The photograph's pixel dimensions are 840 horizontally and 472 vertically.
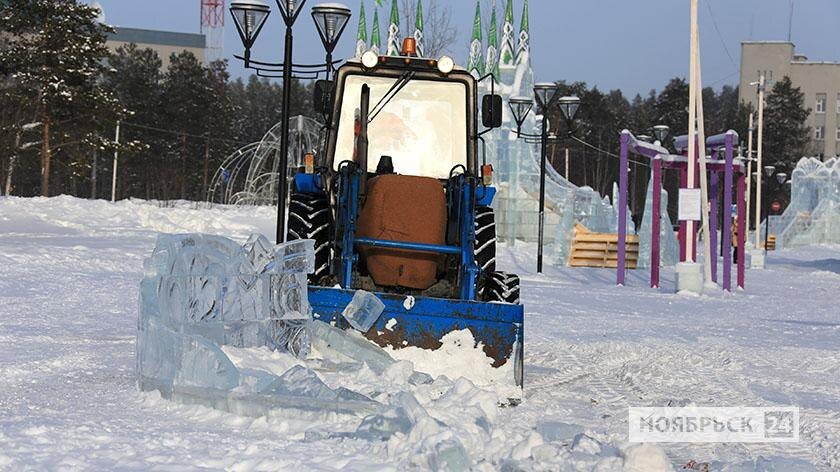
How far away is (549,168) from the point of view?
4472 centimetres

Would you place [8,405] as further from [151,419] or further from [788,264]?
[788,264]

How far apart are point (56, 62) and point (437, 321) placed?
39.3 metres

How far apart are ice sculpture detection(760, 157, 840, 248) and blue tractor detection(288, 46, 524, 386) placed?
5402 centimetres

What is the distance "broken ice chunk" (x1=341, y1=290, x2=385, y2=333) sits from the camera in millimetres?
8133

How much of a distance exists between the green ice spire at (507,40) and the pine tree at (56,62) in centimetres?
1547

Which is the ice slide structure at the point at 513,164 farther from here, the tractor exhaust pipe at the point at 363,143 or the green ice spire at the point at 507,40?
the tractor exhaust pipe at the point at 363,143

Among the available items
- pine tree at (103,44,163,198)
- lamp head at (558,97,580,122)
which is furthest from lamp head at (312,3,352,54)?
pine tree at (103,44,163,198)

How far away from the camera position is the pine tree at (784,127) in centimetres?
9444

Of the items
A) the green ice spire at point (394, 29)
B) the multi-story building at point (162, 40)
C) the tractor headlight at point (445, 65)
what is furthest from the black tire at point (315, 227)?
the multi-story building at point (162, 40)

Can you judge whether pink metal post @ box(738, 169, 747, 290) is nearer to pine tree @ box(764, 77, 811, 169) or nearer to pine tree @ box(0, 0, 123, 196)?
pine tree @ box(0, 0, 123, 196)

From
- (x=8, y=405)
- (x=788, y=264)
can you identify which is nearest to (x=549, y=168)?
(x=788, y=264)

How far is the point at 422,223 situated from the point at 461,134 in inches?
66.5

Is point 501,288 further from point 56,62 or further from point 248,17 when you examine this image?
point 56,62

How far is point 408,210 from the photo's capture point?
29.0 feet
